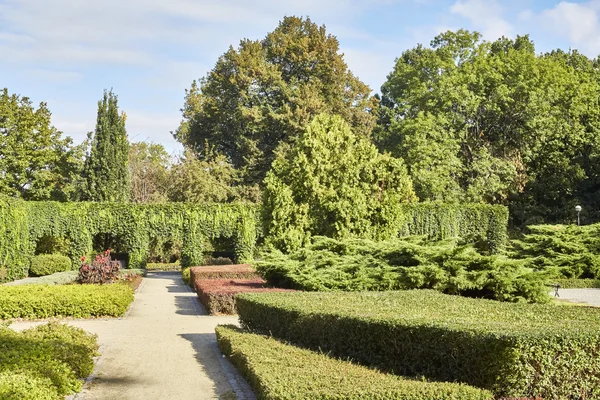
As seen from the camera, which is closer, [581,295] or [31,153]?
[581,295]

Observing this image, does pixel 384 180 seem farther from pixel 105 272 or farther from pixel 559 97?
pixel 559 97

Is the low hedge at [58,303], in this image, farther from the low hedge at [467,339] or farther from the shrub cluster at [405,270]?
the low hedge at [467,339]

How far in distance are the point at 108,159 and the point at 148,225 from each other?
377 inches

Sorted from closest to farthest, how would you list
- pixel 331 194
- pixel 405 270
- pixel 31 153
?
pixel 405 270 → pixel 331 194 → pixel 31 153

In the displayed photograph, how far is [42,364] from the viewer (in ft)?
28.7

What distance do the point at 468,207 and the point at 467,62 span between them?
10157 mm

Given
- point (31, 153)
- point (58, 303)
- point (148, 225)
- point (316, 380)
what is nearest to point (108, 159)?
point (31, 153)

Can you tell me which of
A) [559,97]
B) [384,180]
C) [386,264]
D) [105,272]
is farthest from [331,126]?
[559,97]

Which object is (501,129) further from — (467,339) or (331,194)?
(467,339)

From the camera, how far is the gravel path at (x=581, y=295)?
20.0 meters

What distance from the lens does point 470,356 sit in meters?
7.20

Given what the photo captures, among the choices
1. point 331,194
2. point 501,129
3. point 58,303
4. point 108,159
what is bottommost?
point 58,303

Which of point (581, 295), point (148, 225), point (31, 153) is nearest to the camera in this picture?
point (581, 295)

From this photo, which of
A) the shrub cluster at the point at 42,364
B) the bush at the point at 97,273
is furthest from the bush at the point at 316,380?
the bush at the point at 97,273
